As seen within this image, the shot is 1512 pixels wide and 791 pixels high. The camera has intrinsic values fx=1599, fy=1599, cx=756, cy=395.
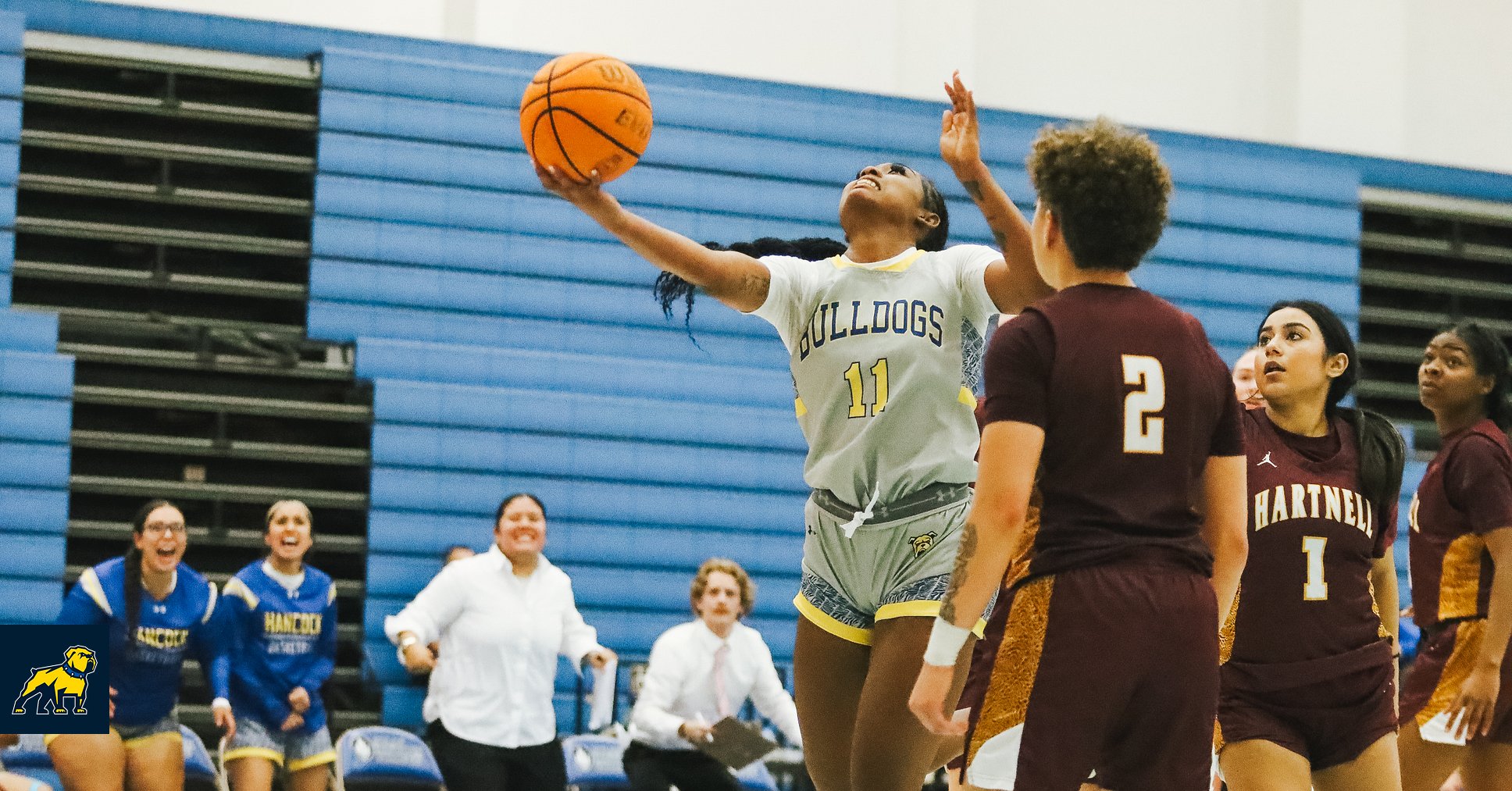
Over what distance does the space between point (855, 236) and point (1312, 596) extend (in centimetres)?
165

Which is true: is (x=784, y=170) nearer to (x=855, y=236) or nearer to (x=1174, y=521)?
(x=855, y=236)

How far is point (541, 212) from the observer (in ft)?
35.0

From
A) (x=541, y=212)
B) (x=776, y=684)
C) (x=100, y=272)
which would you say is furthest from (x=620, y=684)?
(x=100, y=272)

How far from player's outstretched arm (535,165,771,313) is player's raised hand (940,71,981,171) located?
0.62 meters

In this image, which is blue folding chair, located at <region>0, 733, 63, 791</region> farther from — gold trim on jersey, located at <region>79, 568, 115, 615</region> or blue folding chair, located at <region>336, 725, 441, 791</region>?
blue folding chair, located at <region>336, 725, 441, 791</region>

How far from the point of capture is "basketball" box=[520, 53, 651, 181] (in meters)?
3.84

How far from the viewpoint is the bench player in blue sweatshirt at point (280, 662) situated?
305 inches

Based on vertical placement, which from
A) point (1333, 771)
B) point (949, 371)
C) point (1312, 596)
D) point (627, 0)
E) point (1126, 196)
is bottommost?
point (1333, 771)

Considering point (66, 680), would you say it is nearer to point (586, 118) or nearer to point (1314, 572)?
point (586, 118)

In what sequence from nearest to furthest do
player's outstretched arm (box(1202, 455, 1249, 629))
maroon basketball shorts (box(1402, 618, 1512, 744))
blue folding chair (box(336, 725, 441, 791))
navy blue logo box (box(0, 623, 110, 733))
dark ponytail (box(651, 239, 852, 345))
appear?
player's outstretched arm (box(1202, 455, 1249, 629)), dark ponytail (box(651, 239, 852, 345)), maroon basketball shorts (box(1402, 618, 1512, 744)), navy blue logo box (box(0, 623, 110, 733)), blue folding chair (box(336, 725, 441, 791))

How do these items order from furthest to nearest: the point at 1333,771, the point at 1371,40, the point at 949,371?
the point at 1371,40
the point at 1333,771
the point at 949,371

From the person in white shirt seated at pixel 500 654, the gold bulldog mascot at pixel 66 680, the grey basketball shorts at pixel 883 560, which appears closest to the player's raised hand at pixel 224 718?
the gold bulldog mascot at pixel 66 680

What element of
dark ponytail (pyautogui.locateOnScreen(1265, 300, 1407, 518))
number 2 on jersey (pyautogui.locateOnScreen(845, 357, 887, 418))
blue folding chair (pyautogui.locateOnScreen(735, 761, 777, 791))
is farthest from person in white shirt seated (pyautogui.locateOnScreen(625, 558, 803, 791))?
number 2 on jersey (pyautogui.locateOnScreen(845, 357, 887, 418))

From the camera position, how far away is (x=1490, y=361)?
18.2 feet
